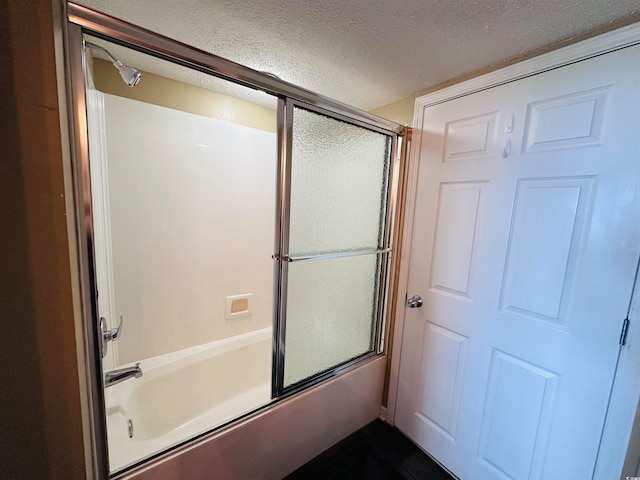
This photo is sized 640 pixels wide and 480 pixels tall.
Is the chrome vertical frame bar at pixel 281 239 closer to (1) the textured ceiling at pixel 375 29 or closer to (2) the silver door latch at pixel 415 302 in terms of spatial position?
(1) the textured ceiling at pixel 375 29

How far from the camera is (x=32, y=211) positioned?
0.54 m

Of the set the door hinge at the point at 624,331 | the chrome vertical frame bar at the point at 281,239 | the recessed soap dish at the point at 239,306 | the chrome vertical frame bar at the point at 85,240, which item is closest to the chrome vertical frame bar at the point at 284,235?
the chrome vertical frame bar at the point at 281,239

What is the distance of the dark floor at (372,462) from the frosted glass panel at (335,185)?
1188 mm

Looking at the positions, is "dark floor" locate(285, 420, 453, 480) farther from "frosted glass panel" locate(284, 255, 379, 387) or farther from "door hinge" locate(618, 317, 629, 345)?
"door hinge" locate(618, 317, 629, 345)

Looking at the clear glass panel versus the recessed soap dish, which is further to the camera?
the recessed soap dish

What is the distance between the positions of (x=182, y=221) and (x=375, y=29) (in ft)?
5.01

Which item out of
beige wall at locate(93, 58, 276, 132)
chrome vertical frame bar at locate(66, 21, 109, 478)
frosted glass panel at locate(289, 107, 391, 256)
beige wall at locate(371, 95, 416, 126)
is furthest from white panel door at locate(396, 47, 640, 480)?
chrome vertical frame bar at locate(66, 21, 109, 478)

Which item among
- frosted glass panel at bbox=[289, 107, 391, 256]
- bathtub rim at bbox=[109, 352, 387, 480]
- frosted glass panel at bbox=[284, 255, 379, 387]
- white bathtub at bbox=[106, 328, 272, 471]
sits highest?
frosted glass panel at bbox=[289, 107, 391, 256]

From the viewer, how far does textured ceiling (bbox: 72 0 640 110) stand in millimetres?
840

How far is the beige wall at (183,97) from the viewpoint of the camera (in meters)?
1.41

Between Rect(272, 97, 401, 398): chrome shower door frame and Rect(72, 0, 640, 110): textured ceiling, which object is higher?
Rect(72, 0, 640, 110): textured ceiling

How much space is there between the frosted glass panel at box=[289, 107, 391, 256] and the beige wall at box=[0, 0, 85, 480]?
31.1 inches

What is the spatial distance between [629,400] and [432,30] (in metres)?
1.49

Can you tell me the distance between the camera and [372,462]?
57.1 inches
